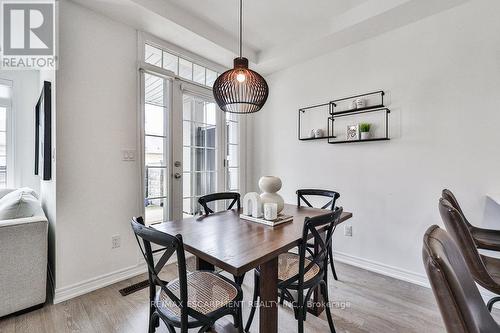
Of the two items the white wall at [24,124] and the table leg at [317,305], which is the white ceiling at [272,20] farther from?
the table leg at [317,305]

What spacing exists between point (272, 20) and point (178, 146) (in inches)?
69.1

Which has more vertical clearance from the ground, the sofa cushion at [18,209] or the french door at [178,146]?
the french door at [178,146]

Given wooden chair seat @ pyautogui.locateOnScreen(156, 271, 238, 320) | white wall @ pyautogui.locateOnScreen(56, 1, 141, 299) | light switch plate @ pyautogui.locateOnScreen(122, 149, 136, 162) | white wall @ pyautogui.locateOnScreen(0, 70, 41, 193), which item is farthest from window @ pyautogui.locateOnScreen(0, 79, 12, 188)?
wooden chair seat @ pyautogui.locateOnScreen(156, 271, 238, 320)

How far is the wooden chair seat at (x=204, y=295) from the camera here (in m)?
1.19

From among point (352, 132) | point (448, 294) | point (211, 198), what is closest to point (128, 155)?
point (211, 198)

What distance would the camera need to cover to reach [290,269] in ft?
5.25

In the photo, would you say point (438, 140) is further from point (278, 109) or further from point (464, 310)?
point (464, 310)

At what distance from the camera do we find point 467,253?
1228 mm

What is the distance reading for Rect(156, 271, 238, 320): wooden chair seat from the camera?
119 centimetres

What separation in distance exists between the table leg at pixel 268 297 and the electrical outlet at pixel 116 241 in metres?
1.73

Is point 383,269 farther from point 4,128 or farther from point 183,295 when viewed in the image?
point 4,128

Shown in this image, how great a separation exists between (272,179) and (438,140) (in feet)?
5.41

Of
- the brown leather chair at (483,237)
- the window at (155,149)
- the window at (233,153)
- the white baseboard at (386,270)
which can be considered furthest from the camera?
the window at (233,153)

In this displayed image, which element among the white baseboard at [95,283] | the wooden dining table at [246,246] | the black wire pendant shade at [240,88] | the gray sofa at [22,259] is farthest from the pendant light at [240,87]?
the white baseboard at [95,283]
